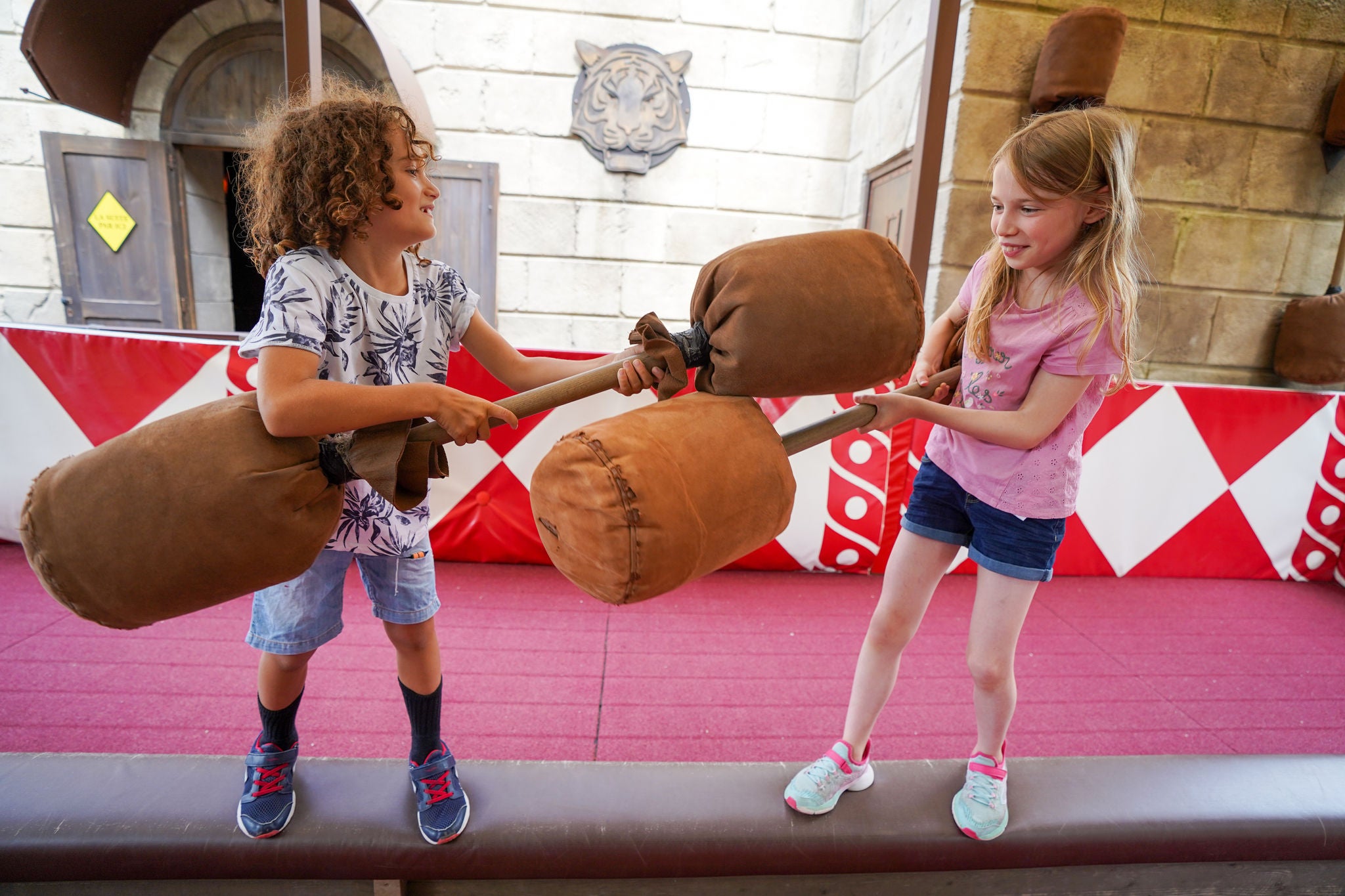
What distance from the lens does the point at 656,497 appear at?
72 cm

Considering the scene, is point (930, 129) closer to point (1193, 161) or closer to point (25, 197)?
point (1193, 161)

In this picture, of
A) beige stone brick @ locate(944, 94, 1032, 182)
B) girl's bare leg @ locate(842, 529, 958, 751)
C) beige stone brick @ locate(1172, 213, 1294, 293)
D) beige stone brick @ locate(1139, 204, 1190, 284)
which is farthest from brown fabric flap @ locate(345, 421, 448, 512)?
beige stone brick @ locate(1172, 213, 1294, 293)

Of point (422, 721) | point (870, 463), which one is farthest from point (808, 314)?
point (870, 463)

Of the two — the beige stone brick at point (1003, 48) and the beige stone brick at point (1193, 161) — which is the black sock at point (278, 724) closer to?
the beige stone brick at point (1003, 48)

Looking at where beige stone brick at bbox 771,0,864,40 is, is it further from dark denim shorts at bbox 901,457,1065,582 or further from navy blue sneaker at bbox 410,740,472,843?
navy blue sneaker at bbox 410,740,472,843

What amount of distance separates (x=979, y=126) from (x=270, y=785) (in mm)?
3033

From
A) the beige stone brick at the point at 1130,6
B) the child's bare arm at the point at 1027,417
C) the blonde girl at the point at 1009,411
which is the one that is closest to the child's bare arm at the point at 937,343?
the blonde girl at the point at 1009,411

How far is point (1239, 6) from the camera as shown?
2771mm

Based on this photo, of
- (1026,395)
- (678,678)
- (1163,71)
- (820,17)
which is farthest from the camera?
(820,17)

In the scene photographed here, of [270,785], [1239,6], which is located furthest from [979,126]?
[270,785]

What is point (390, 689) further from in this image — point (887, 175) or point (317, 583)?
point (887, 175)

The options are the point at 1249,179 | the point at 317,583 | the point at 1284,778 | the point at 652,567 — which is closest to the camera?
the point at 652,567

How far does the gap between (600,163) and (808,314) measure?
3.84 m

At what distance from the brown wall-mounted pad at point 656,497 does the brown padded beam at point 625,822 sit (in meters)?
0.61
